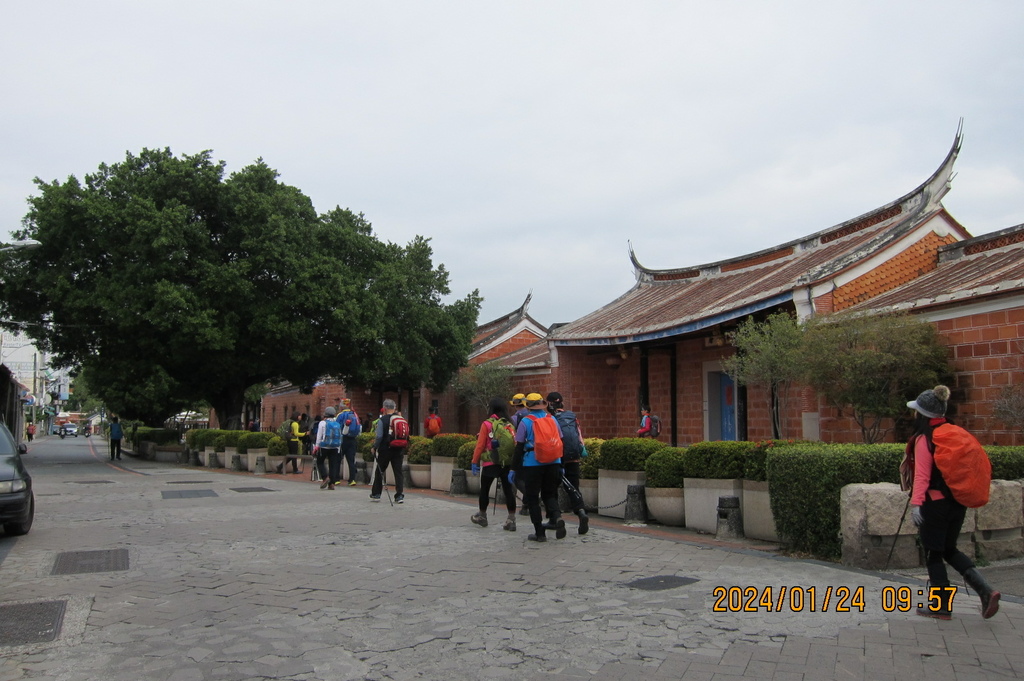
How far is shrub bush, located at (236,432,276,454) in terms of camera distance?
22.1m

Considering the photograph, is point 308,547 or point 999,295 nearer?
point 308,547

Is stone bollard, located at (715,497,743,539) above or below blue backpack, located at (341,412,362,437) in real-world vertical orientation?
below

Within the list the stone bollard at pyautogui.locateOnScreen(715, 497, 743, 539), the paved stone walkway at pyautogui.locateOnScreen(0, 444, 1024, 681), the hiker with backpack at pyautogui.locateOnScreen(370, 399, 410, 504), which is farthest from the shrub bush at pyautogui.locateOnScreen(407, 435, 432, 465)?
the stone bollard at pyautogui.locateOnScreen(715, 497, 743, 539)

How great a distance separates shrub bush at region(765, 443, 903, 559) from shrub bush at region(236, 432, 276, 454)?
55.4 feet

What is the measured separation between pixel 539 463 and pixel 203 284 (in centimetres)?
1789

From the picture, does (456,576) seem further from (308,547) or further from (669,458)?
(669,458)

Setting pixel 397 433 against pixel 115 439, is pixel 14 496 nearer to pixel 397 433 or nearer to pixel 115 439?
pixel 397 433

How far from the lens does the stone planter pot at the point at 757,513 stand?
865 centimetres

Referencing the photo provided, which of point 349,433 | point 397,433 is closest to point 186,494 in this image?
point 349,433

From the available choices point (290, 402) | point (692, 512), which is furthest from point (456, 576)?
point (290, 402)

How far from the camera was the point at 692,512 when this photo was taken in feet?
31.8

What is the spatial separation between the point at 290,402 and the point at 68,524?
118 ft

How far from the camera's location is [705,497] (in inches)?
375

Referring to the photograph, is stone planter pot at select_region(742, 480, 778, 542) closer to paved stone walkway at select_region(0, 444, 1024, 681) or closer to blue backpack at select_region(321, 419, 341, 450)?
paved stone walkway at select_region(0, 444, 1024, 681)
